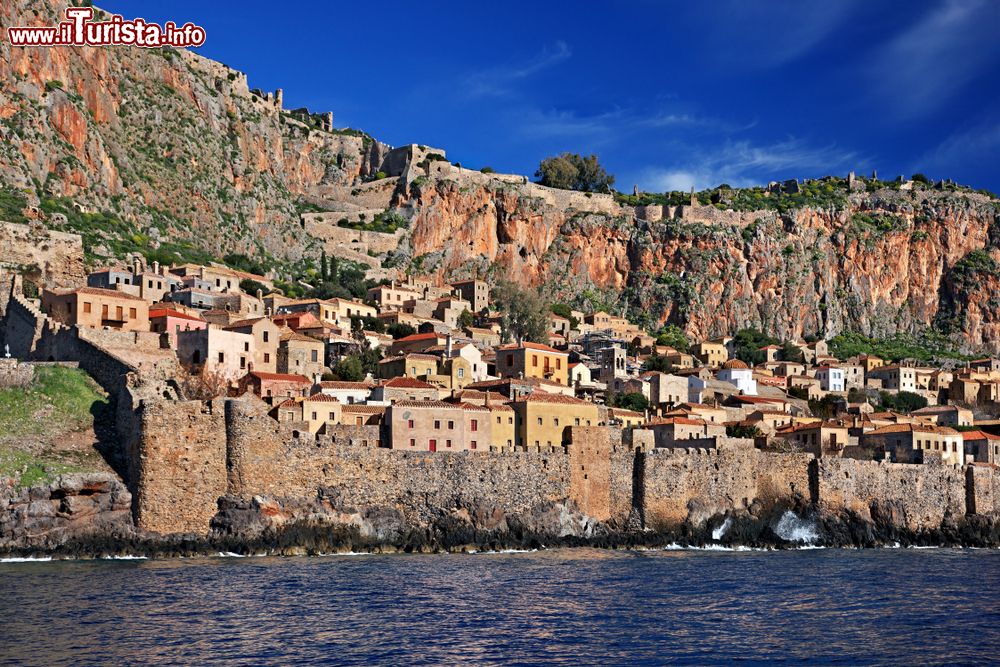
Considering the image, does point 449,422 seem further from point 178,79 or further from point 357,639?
point 178,79

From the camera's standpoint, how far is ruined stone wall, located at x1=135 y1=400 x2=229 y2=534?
4794 centimetres

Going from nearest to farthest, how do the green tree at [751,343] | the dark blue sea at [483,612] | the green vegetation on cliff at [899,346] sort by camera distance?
the dark blue sea at [483,612], the green tree at [751,343], the green vegetation on cliff at [899,346]

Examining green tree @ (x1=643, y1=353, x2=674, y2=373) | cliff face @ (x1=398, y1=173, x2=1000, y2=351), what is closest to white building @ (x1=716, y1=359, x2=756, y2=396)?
green tree @ (x1=643, y1=353, x2=674, y2=373)

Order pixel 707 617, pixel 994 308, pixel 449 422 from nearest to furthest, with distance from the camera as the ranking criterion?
pixel 707 617 < pixel 449 422 < pixel 994 308

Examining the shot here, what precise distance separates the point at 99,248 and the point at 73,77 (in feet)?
77.1

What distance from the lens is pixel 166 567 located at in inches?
1721

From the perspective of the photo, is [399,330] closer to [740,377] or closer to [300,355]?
[300,355]

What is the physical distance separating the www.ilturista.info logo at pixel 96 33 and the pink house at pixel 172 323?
107 ft

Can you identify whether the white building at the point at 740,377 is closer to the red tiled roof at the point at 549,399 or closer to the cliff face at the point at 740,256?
the red tiled roof at the point at 549,399

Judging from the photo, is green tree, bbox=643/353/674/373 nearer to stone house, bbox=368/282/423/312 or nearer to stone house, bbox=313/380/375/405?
stone house, bbox=368/282/423/312

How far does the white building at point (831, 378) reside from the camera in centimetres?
10281

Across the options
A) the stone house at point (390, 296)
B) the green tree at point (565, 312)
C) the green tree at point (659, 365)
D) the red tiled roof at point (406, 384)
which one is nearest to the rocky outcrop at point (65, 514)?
the red tiled roof at point (406, 384)

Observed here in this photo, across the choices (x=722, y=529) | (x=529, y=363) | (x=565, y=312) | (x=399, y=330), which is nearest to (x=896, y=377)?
(x=565, y=312)

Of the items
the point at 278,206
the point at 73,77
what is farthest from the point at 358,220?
the point at 73,77
